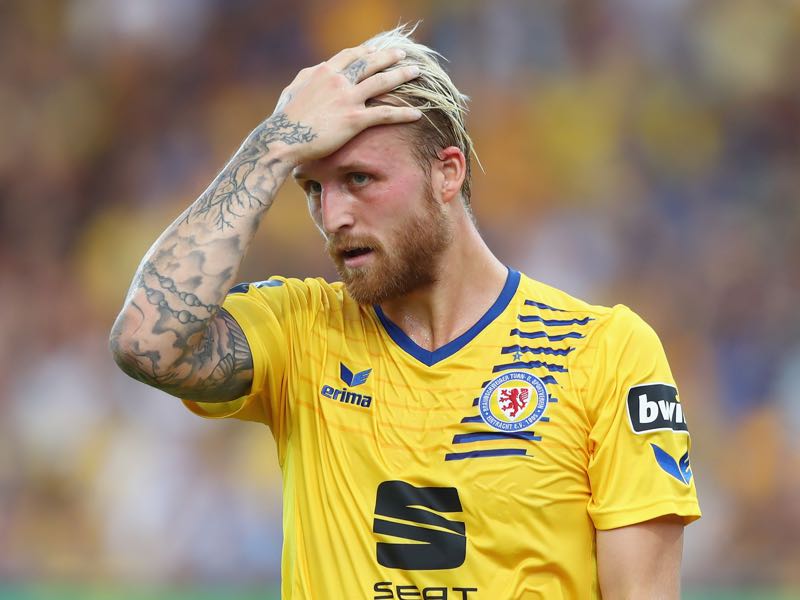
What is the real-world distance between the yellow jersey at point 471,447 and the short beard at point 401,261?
0.61 feet

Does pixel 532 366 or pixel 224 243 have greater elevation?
pixel 224 243

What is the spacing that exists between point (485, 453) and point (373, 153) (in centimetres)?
94

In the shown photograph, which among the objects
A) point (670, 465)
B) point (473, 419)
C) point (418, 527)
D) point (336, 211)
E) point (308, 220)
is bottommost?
point (418, 527)

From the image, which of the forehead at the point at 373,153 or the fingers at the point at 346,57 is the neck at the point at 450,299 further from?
the fingers at the point at 346,57

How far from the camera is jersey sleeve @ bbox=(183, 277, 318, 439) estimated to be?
3375mm

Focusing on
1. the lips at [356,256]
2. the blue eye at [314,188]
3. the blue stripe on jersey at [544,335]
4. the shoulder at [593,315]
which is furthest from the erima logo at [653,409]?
the blue eye at [314,188]

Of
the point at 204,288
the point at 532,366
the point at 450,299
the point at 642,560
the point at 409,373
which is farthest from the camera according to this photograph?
the point at 450,299

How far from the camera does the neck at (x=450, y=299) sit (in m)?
3.50

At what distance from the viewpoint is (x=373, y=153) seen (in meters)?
3.33

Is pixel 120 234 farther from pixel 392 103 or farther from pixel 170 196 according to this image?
pixel 392 103

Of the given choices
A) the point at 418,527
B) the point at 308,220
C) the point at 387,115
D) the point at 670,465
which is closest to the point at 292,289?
the point at 387,115

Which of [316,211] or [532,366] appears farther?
[316,211]

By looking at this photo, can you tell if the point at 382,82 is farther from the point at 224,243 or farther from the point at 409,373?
the point at 409,373

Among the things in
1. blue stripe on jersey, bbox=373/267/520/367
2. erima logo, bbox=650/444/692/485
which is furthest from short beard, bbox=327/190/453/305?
erima logo, bbox=650/444/692/485
